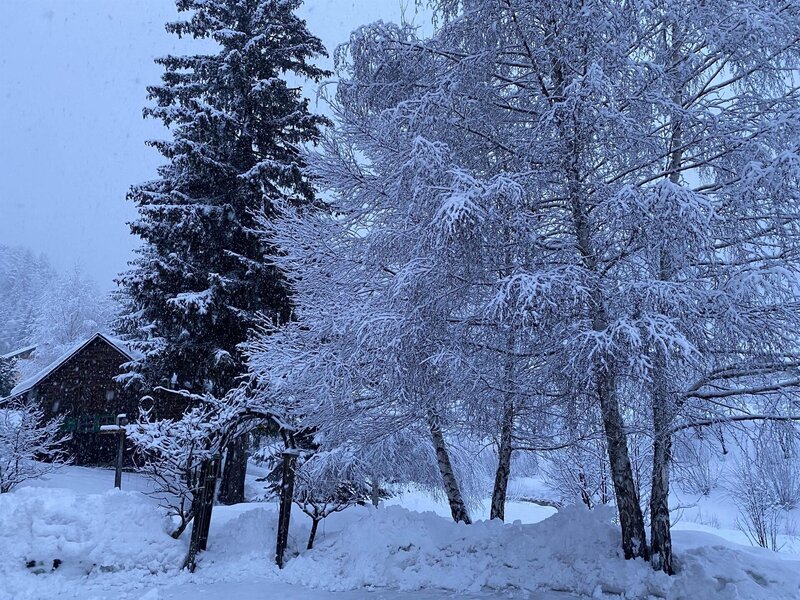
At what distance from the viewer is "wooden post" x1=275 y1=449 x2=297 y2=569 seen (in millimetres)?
7856

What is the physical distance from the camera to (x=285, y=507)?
317 inches

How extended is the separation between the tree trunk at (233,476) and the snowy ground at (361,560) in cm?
454

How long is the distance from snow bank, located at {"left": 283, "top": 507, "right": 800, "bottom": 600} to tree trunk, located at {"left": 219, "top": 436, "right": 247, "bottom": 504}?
5.69m

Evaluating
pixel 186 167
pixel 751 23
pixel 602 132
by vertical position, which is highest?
pixel 186 167

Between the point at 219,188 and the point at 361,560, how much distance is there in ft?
32.5

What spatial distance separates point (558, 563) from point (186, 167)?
1177 cm

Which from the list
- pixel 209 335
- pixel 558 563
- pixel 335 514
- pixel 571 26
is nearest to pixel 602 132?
pixel 571 26

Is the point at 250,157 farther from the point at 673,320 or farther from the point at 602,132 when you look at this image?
the point at 673,320

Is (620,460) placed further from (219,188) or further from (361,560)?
(219,188)

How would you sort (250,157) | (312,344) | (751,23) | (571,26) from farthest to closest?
1. (250,157)
2. (312,344)
3. (571,26)
4. (751,23)

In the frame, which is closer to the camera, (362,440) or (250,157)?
(362,440)

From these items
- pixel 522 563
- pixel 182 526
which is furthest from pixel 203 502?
pixel 522 563

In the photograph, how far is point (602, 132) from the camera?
5.61 metres

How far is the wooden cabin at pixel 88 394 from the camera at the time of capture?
2027 centimetres
